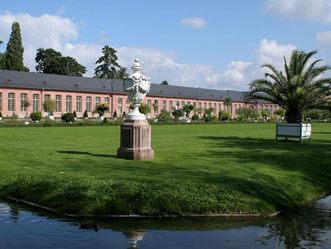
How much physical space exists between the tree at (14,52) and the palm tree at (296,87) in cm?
6243

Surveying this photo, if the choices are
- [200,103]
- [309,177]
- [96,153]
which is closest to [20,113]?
[200,103]

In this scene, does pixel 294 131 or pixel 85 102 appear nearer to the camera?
pixel 294 131

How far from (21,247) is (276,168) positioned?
28.1 ft

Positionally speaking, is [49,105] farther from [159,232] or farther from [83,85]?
[159,232]

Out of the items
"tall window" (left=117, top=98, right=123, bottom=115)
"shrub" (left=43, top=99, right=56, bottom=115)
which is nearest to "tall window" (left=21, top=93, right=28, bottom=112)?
"shrub" (left=43, top=99, right=56, bottom=115)

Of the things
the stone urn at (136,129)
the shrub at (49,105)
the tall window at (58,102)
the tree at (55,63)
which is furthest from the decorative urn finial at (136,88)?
the tree at (55,63)

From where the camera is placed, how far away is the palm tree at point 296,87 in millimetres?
25938

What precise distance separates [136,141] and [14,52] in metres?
74.6

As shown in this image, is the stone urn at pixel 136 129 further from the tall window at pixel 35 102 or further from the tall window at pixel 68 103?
the tall window at pixel 68 103

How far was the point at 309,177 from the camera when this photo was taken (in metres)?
12.2

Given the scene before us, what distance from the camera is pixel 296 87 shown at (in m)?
26.0

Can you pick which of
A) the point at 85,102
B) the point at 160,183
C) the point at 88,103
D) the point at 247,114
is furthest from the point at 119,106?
the point at 160,183

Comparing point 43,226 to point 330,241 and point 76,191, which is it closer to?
point 76,191

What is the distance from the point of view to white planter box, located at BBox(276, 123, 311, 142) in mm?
24359
